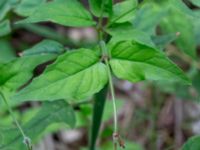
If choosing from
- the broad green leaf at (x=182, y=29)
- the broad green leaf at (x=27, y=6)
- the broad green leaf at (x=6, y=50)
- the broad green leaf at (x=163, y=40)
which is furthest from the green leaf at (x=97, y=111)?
the broad green leaf at (x=6, y=50)

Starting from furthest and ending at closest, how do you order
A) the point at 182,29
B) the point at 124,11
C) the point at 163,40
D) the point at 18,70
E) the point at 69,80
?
the point at 182,29
the point at 163,40
the point at 18,70
the point at 124,11
the point at 69,80

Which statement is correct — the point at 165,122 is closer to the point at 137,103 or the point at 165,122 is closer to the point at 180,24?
the point at 137,103

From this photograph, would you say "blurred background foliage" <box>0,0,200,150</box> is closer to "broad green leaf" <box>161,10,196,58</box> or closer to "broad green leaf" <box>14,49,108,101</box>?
"broad green leaf" <box>161,10,196,58</box>

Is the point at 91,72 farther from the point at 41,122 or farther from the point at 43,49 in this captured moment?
Result: the point at 41,122

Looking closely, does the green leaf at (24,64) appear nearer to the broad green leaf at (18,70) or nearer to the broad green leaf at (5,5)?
the broad green leaf at (18,70)

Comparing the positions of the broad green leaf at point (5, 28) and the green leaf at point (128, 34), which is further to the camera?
the broad green leaf at point (5, 28)

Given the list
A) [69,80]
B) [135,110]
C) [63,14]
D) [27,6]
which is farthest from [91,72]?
[135,110]
